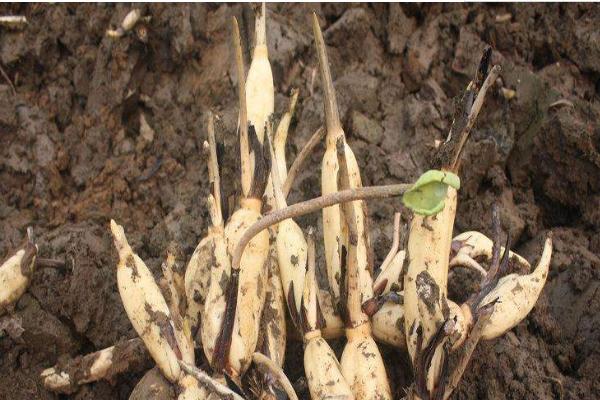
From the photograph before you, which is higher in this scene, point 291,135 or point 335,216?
point 291,135

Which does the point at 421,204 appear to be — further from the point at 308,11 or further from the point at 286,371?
the point at 308,11

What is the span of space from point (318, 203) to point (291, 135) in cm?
92

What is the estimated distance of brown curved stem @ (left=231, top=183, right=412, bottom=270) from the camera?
5.02 ft

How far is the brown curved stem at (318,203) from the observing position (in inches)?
60.2

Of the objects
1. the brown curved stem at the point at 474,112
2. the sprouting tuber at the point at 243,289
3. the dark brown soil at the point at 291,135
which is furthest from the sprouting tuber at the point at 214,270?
the brown curved stem at the point at 474,112

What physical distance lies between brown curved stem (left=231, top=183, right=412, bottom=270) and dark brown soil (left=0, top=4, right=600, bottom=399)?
453mm

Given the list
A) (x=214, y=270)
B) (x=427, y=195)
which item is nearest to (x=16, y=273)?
(x=214, y=270)

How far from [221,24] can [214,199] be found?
1.05 meters

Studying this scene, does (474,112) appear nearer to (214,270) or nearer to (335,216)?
(335,216)

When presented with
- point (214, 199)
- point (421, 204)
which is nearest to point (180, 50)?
point (214, 199)

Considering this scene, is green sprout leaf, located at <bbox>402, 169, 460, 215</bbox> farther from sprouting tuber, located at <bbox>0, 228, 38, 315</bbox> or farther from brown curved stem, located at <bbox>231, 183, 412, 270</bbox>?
sprouting tuber, located at <bbox>0, 228, 38, 315</bbox>

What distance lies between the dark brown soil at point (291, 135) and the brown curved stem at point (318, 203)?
17.8 inches

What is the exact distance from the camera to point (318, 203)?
160 cm

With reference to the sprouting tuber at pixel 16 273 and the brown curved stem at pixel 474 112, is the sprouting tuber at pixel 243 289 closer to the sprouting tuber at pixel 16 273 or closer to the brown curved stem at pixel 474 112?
the brown curved stem at pixel 474 112
